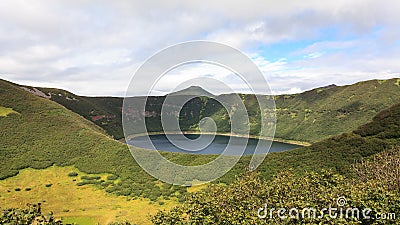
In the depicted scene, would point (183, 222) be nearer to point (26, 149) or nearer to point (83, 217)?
point (83, 217)

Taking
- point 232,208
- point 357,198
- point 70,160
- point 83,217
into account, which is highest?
point 357,198

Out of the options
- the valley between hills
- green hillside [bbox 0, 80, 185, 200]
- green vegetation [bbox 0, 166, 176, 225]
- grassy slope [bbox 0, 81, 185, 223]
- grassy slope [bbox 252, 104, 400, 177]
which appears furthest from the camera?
grassy slope [bbox 0, 81, 185, 223]

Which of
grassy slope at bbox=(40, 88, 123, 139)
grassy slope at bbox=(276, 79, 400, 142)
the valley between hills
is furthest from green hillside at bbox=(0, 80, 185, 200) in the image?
grassy slope at bbox=(276, 79, 400, 142)

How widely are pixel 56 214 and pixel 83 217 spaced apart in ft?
14.0

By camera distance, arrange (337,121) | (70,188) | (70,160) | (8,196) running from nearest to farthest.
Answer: (8,196)
(70,188)
(70,160)
(337,121)

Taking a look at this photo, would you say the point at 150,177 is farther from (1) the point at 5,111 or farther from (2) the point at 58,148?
(1) the point at 5,111

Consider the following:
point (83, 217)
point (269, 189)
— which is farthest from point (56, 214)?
point (269, 189)

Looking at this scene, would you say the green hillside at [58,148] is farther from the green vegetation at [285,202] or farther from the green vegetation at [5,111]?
the green vegetation at [285,202]

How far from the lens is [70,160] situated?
62500 millimetres

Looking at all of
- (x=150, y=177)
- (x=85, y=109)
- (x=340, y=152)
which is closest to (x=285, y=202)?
(x=150, y=177)

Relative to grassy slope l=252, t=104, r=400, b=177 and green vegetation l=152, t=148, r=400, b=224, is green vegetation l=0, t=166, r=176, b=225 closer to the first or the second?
green vegetation l=152, t=148, r=400, b=224

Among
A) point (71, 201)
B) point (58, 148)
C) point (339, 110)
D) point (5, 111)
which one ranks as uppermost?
point (339, 110)

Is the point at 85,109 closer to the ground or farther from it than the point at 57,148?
farther from it

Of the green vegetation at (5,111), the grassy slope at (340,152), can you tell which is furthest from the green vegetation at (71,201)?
the green vegetation at (5,111)
